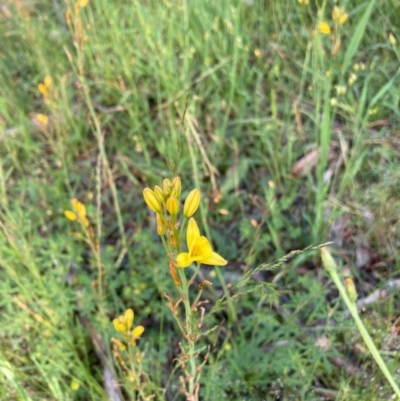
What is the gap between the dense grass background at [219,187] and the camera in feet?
4.45

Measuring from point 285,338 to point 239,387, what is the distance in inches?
8.7

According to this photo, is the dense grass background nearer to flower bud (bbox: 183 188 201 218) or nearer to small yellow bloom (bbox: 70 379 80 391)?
small yellow bloom (bbox: 70 379 80 391)

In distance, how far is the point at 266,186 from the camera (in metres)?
1.82

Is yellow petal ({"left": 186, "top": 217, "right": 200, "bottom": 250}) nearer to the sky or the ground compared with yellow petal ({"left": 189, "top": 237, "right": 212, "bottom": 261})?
nearer to the sky

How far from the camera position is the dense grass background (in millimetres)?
1357

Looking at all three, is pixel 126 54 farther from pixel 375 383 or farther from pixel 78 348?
pixel 375 383

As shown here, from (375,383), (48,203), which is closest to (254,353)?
(375,383)

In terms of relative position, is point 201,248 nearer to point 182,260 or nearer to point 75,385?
point 182,260

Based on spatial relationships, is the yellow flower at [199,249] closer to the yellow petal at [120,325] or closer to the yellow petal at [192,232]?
the yellow petal at [192,232]

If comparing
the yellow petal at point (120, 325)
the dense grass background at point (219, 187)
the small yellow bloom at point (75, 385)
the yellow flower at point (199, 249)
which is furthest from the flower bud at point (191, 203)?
the small yellow bloom at point (75, 385)

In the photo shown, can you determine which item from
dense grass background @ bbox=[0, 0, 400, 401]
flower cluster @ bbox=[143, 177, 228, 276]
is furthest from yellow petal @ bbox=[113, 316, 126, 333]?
flower cluster @ bbox=[143, 177, 228, 276]

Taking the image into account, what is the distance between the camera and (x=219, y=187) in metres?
1.85

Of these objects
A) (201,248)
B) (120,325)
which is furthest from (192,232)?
(120,325)

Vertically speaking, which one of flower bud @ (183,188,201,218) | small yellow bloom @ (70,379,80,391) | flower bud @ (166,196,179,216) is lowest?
small yellow bloom @ (70,379,80,391)
